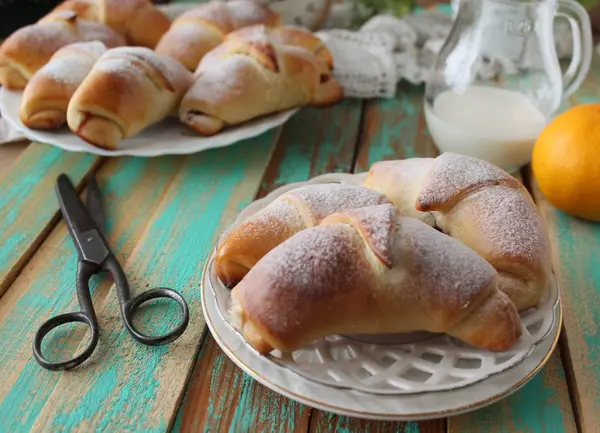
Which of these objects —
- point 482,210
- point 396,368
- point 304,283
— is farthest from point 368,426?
point 482,210

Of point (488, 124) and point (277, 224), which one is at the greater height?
point (277, 224)

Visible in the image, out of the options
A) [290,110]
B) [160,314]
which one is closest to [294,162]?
[290,110]

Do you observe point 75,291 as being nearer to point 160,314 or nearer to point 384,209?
point 160,314

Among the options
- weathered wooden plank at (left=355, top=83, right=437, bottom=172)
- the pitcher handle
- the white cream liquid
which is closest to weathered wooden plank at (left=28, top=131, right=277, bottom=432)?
weathered wooden plank at (left=355, top=83, right=437, bottom=172)

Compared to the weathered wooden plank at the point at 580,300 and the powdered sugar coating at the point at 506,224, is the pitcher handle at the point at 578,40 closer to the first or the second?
the weathered wooden plank at the point at 580,300

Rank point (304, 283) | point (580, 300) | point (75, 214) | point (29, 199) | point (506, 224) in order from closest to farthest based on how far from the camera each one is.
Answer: point (304, 283), point (506, 224), point (580, 300), point (75, 214), point (29, 199)

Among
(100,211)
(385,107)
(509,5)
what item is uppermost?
(509,5)

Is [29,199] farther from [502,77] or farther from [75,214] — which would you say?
[502,77]
